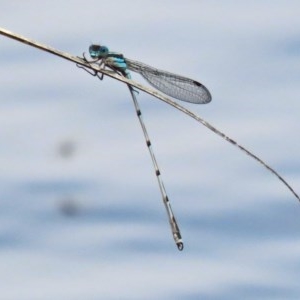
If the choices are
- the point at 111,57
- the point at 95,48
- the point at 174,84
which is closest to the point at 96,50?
the point at 95,48

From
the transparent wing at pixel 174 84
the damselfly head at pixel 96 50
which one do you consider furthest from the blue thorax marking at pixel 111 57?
the transparent wing at pixel 174 84

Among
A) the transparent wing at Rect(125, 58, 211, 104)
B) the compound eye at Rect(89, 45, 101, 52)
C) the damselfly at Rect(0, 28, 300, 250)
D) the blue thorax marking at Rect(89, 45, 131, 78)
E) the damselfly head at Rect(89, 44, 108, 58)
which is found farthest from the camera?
the transparent wing at Rect(125, 58, 211, 104)

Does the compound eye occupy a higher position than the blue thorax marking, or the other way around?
the compound eye

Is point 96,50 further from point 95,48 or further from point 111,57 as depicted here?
point 111,57

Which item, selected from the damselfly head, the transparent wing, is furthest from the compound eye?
the transparent wing

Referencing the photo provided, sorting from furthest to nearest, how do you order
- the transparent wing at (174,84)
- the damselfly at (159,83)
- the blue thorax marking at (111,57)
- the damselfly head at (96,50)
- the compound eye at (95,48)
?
the transparent wing at (174,84), the compound eye at (95,48), the damselfly head at (96,50), the blue thorax marking at (111,57), the damselfly at (159,83)

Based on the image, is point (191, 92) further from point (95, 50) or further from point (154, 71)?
point (95, 50)

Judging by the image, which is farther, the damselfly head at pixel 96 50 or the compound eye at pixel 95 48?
the compound eye at pixel 95 48

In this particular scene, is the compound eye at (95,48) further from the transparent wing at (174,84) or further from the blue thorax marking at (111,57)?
the transparent wing at (174,84)

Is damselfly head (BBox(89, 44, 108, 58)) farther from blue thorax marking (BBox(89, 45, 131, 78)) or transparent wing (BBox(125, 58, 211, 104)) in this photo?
transparent wing (BBox(125, 58, 211, 104))
